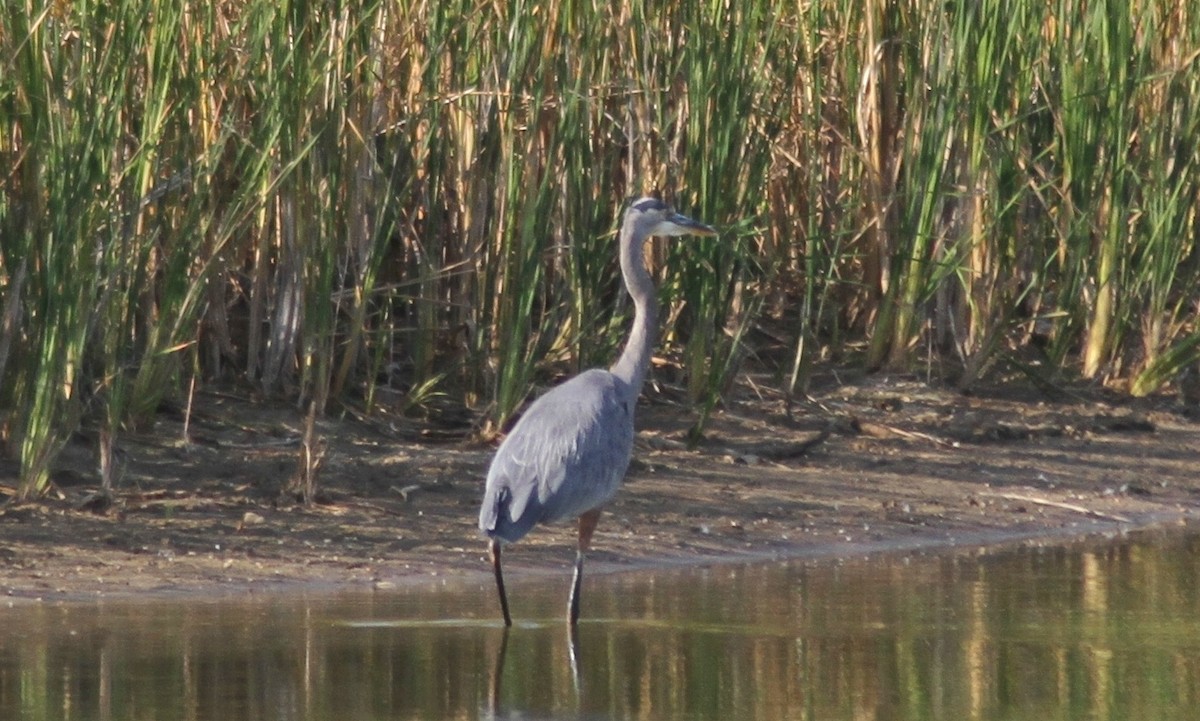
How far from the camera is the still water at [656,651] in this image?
496cm

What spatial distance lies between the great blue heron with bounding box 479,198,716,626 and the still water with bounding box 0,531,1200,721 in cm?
24

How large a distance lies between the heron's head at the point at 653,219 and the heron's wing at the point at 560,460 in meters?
0.69

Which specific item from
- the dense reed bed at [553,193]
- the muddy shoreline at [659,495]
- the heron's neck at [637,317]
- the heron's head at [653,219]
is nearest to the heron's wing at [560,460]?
the heron's neck at [637,317]

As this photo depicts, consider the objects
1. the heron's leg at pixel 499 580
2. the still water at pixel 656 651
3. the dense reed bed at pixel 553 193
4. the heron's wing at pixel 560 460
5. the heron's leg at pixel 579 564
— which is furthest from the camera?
the dense reed bed at pixel 553 193

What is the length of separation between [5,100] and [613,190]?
2.60 metres

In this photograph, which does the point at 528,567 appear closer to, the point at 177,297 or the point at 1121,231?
the point at 177,297

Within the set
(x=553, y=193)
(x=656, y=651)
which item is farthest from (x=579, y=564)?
(x=553, y=193)

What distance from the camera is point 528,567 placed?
22.5 feet

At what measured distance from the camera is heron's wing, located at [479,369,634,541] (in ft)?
20.1

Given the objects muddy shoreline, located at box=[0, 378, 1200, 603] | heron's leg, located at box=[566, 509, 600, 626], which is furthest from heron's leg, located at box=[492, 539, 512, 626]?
muddy shoreline, located at box=[0, 378, 1200, 603]

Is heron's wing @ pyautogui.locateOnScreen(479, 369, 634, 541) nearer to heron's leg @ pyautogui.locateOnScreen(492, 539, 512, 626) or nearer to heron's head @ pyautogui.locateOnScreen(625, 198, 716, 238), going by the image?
heron's leg @ pyautogui.locateOnScreen(492, 539, 512, 626)

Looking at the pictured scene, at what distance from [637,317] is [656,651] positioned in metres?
1.73

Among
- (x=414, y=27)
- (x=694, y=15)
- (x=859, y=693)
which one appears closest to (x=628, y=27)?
(x=694, y=15)

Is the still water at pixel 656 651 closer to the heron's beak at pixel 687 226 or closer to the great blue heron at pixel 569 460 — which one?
the great blue heron at pixel 569 460
